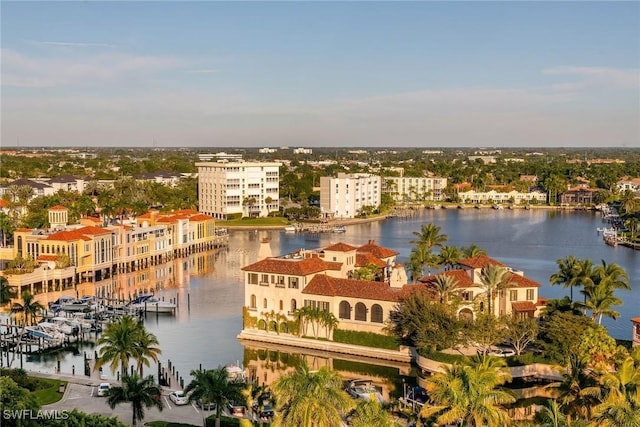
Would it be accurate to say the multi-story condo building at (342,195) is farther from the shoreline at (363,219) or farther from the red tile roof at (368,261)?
the red tile roof at (368,261)

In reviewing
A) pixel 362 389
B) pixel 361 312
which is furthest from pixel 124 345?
pixel 361 312

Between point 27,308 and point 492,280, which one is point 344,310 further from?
point 27,308

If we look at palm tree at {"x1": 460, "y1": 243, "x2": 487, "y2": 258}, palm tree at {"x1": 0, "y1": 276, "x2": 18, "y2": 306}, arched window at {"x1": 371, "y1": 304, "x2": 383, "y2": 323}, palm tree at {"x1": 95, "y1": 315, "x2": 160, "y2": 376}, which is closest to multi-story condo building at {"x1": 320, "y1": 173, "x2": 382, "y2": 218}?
palm tree at {"x1": 460, "y1": 243, "x2": 487, "y2": 258}

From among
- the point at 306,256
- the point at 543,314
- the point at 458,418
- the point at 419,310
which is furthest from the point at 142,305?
the point at 458,418

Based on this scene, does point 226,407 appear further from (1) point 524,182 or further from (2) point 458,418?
(1) point 524,182

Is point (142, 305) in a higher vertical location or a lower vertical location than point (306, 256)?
lower

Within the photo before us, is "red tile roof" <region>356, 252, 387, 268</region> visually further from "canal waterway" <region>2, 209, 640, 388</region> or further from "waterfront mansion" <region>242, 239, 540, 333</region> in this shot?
"canal waterway" <region>2, 209, 640, 388</region>
